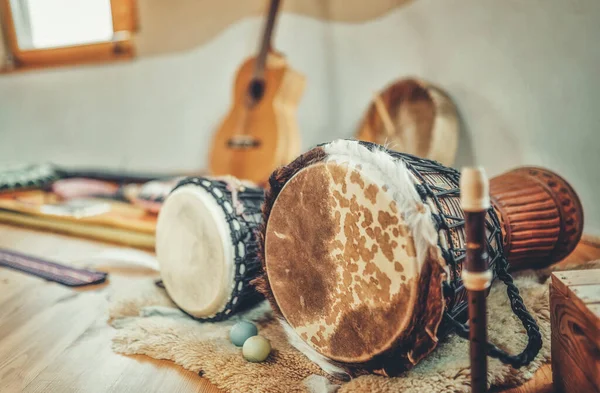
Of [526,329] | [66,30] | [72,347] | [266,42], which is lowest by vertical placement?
[72,347]

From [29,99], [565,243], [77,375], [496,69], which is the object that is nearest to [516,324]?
[565,243]

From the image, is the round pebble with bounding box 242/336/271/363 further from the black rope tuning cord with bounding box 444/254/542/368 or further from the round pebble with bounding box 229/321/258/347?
the black rope tuning cord with bounding box 444/254/542/368

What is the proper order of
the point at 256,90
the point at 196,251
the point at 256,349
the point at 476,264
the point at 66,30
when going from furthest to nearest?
the point at 66,30
the point at 256,90
the point at 196,251
the point at 256,349
the point at 476,264

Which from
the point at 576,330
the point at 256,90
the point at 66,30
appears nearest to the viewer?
the point at 576,330

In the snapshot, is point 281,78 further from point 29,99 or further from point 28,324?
point 29,99

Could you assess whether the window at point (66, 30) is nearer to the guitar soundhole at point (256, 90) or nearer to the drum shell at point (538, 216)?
the guitar soundhole at point (256, 90)

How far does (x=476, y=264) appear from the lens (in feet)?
2.15

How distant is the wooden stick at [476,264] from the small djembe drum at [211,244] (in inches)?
24.7

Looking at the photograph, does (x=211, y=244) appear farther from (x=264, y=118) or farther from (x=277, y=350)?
(x=264, y=118)

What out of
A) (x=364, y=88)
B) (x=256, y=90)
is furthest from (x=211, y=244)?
(x=364, y=88)

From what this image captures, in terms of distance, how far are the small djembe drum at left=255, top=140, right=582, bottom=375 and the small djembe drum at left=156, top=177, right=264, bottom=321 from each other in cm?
12

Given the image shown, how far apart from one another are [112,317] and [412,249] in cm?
100

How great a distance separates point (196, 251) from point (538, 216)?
1.02 meters

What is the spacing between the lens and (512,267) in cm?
135
